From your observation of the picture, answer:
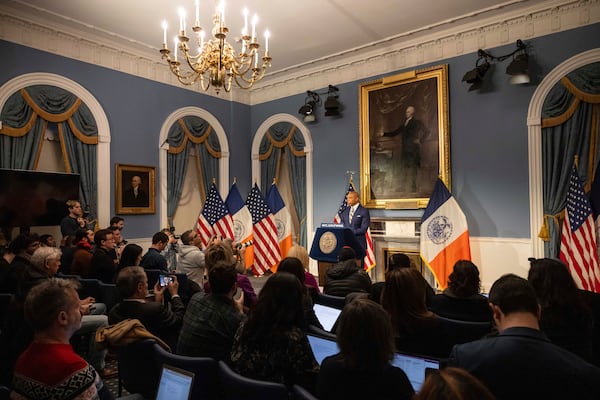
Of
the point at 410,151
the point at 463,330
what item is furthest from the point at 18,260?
the point at 410,151

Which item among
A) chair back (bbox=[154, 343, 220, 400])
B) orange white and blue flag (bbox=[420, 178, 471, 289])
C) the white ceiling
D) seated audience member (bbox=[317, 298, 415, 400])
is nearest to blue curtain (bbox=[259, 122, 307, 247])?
the white ceiling

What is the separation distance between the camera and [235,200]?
7297 mm

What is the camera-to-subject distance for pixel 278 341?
5.82 feet

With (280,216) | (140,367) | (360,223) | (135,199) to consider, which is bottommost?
(140,367)

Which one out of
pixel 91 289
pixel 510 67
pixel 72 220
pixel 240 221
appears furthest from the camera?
pixel 240 221

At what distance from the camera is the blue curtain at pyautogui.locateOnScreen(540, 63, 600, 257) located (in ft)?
16.8

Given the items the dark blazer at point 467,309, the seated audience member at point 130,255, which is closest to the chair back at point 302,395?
the dark blazer at point 467,309

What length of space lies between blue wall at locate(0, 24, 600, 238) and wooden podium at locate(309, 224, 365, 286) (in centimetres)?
194

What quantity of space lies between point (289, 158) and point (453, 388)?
7.68 meters

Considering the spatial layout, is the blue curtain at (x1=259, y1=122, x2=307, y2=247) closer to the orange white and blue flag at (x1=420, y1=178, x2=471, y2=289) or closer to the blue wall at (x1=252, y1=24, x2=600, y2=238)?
the blue wall at (x1=252, y1=24, x2=600, y2=238)

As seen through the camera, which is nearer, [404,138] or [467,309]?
[467,309]

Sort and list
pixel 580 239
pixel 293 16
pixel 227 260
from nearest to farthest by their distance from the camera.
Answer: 1. pixel 227 260
2. pixel 580 239
3. pixel 293 16

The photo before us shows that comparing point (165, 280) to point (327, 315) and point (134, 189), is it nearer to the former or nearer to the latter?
point (327, 315)

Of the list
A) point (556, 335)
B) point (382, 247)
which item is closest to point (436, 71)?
point (382, 247)
